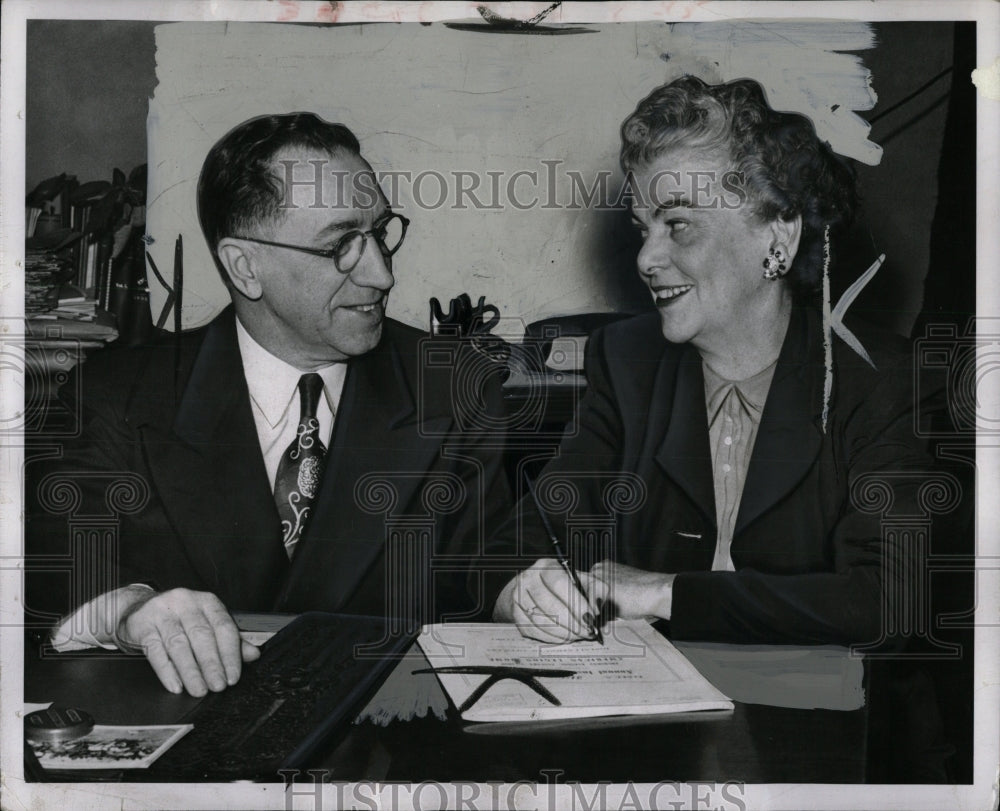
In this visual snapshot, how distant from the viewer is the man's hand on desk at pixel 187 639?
206 centimetres

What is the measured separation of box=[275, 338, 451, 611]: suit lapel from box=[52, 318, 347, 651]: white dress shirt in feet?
0.28

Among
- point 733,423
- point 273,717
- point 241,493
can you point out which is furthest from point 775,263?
point 273,717

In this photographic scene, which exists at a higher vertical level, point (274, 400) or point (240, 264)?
point (240, 264)

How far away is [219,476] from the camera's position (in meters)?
2.13

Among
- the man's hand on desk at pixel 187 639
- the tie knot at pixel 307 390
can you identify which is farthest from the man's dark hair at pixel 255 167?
the man's hand on desk at pixel 187 639

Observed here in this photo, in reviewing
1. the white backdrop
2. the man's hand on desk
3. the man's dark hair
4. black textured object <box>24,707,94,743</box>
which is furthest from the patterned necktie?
black textured object <box>24,707,94,743</box>

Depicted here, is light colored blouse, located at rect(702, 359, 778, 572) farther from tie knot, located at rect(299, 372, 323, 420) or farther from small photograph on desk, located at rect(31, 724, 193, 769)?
small photograph on desk, located at rect(31, 724, 193, 769)

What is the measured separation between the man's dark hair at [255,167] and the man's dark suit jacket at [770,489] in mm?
781

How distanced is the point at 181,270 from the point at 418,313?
553 millimetres

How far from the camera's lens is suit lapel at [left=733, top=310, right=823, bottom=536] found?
2.12 meters

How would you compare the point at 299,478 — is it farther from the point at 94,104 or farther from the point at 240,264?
the point at 94,104

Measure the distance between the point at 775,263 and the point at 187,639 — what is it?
1.58m

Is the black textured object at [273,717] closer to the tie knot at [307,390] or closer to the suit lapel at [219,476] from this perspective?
the suit lapel at [219,476]

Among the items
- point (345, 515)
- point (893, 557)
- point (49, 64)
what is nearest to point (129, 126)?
point (49, 64)
